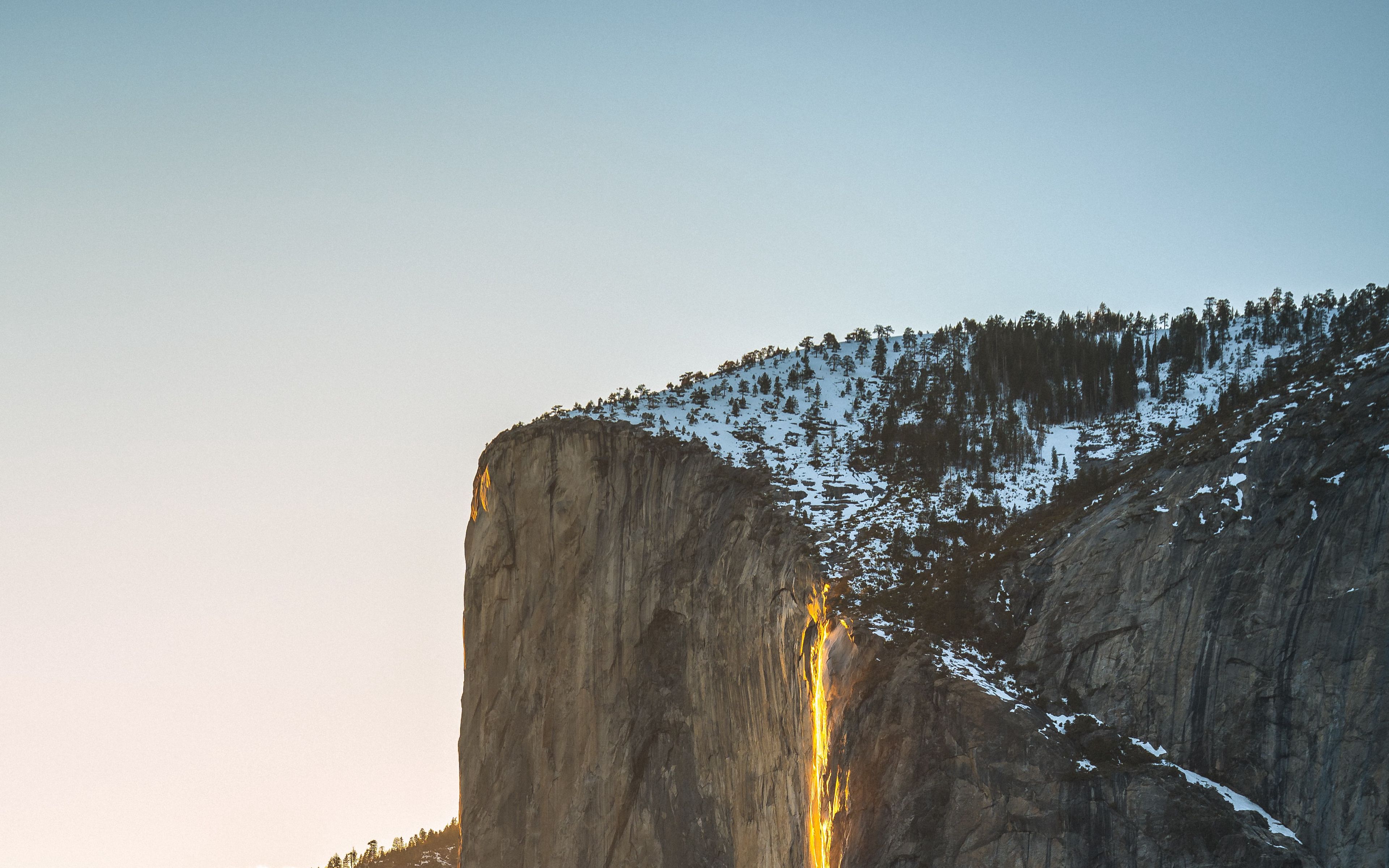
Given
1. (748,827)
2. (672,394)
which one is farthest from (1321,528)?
(672,394)

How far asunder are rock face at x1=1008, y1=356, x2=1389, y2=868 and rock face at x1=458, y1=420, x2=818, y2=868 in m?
9.37

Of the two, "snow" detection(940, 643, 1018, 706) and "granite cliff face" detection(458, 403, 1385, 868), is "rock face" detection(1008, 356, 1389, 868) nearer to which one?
"granite cliff face" detection(458, 403, 1385, 868)

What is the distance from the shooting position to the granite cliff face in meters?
32.4

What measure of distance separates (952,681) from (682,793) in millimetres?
16339

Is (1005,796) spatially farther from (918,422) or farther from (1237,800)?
(918,422)

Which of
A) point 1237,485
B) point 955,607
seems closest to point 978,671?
point 955,607

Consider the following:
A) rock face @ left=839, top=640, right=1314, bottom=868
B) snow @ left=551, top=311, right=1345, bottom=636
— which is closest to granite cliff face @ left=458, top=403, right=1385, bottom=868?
rock face @ left=839, top=640, right=1314, bottom=868

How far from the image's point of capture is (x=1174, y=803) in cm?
3225

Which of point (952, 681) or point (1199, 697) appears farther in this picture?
point (952, 681)

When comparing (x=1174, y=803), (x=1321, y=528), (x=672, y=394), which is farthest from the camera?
(x=672, y=394)

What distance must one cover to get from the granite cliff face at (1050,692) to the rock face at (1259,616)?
6cm

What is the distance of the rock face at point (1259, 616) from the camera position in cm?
3192

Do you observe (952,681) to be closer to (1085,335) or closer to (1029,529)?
(1029,529)

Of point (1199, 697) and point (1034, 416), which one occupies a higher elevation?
point (1034, 416)
